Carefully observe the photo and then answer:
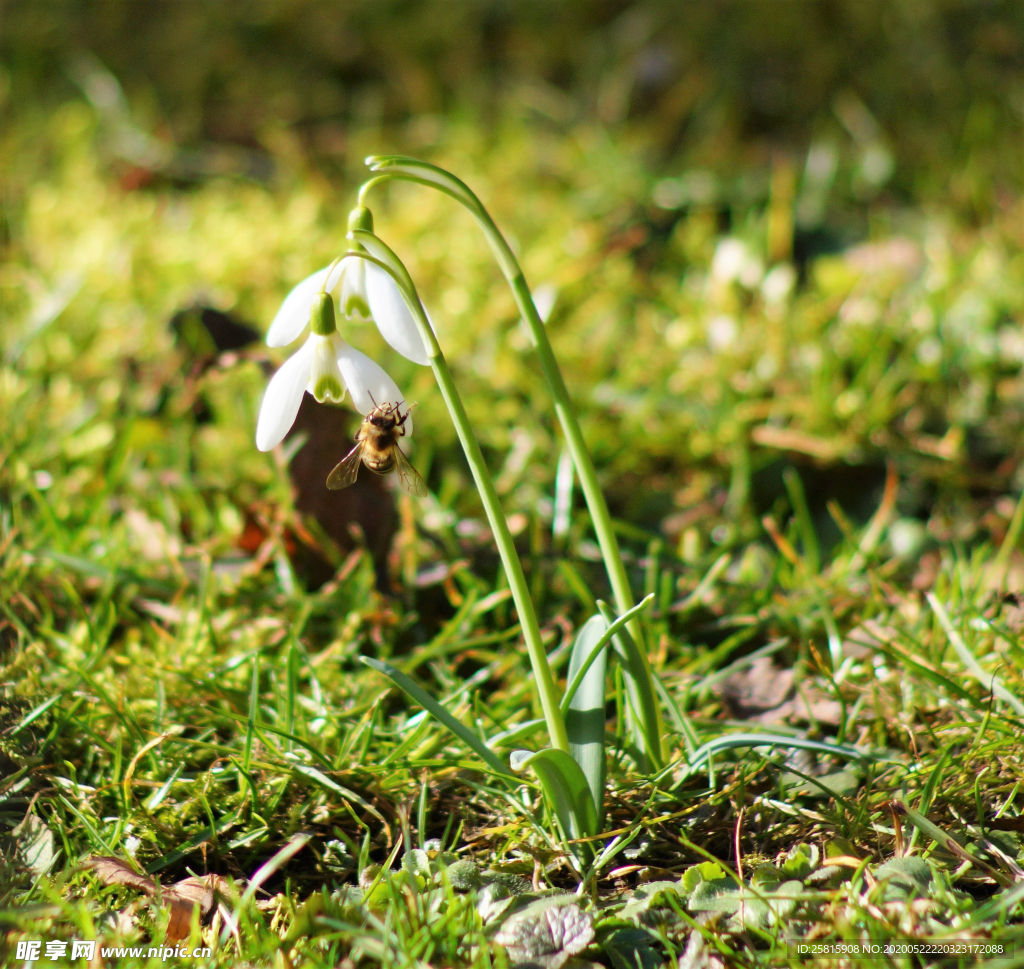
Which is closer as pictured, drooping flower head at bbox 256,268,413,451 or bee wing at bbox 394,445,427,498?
drooping flower head at bbox 256,268,413,451

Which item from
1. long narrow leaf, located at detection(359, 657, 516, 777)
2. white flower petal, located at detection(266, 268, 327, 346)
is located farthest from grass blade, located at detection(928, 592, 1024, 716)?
white flower petal, located at detection(266, 268, 327, 346)

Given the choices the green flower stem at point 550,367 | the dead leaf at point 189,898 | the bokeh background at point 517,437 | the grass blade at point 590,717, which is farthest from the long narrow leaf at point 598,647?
the dead leaf at point 189,898

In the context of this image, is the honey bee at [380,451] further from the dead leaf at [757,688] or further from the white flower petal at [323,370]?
the dead leaf at [757,688]

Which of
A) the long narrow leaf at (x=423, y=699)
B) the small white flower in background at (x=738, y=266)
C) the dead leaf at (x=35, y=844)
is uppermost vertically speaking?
the small white flower in background at (x=738, y=266)

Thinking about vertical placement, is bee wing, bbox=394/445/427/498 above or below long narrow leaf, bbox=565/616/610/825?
above

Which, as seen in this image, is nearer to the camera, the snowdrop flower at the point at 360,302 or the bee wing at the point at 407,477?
the snowdrop flower at the point at 360,302

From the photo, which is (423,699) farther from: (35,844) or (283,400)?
(35,844)

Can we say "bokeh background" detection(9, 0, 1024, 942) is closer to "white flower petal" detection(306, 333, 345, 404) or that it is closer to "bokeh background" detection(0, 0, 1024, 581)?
"bokeh background" detection(0, 0, 1024, 581)

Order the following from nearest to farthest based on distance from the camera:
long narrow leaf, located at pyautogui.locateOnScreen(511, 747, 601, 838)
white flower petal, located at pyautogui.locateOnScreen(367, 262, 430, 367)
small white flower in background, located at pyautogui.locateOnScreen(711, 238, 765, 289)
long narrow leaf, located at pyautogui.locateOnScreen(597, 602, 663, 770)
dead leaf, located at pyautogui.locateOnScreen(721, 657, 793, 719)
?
white flower petal, located at pyautogui.locateOnScreen(367, 262, 430, 367), long narrow leaf, located at pyautogui.locateOnScreen(511, 747, 601, 838), long narrow leaf, located at pyautogui.locateOnScreen(597, 602, 663, 770), dead leaf, located at pyautogui.locateOnScreen(721, 657, 793, 719), small white flower in background, located at pyautogui.locateOnScreen(711, 238, 765, 289)
